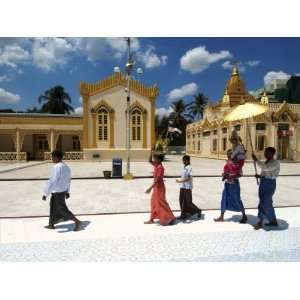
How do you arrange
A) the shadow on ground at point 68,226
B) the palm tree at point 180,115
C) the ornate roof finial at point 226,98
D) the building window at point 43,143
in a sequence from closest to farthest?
1. the shadow on ground at point 68,226
2. the building window at point 43,143
3. the ornate roof finial at point 226,98
4. the palm tree at point 180,115

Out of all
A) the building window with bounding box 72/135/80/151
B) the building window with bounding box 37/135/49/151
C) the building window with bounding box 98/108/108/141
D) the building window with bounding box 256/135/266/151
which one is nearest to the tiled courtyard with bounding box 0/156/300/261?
the building window with bounding box 98/108/108/141

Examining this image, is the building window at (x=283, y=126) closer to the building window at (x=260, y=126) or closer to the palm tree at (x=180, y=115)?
the building window at (x=260, y=126)

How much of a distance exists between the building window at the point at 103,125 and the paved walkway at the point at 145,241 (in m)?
18.8

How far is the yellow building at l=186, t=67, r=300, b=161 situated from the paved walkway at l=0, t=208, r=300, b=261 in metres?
18.7

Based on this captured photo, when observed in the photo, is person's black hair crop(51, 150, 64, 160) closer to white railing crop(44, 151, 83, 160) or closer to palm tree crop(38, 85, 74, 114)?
white railing crop(44, 151, 83, 160)

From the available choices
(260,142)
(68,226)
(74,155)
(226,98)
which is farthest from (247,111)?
(226,98)

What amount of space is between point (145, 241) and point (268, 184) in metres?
2.41

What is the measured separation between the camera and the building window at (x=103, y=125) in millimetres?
24531

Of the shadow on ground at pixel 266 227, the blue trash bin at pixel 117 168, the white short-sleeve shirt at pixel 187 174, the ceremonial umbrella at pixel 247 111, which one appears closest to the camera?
the shadow on ground at pixel 266 227

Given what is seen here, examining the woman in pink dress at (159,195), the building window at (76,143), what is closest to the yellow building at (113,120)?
the building window at (76,143)

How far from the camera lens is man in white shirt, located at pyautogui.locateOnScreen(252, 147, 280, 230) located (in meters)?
5.20

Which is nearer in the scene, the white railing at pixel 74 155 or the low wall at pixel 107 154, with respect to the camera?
the low wall at pixel 107 154
